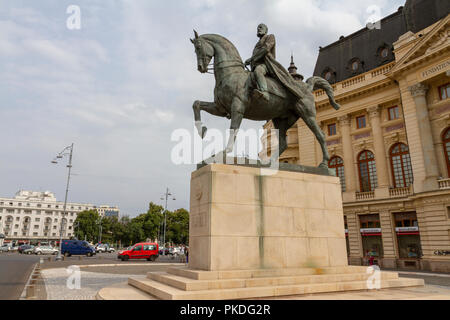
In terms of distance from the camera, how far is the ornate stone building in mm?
24609

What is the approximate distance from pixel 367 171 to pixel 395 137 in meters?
4.25

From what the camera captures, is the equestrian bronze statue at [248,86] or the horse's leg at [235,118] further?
the equestrian bronze statue at [248,86]

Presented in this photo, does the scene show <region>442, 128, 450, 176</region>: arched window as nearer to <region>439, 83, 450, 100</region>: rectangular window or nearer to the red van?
<region>439, 83, 450, 100</region>: rectangular window

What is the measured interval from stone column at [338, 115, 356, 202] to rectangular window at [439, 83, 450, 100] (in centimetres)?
859

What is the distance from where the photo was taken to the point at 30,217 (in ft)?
412

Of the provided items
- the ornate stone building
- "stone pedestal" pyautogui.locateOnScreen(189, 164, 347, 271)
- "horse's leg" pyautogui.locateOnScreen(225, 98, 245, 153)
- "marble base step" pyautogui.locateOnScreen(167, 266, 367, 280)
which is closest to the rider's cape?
"horse's leg" pyautogui.locateOnScreen(225, 98, 245, 153)

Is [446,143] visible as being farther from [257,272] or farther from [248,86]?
[257,272]

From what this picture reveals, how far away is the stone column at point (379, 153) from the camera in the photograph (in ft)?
94.8

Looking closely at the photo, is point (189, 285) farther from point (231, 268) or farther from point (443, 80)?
point (443, 80)

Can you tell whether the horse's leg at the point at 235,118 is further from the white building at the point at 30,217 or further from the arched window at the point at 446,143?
the white building at the point at 30,217

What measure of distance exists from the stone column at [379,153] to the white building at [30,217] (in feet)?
400

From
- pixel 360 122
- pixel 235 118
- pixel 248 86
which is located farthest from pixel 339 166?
pixel 235 118

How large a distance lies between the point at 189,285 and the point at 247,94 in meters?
4.95

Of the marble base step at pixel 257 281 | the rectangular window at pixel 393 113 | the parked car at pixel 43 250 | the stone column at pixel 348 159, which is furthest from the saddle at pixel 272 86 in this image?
the parked car at pixel 43 250
